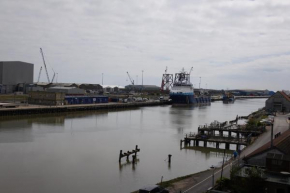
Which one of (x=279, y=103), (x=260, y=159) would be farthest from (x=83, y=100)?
(x=260, y=159)

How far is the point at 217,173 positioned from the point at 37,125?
14.4m

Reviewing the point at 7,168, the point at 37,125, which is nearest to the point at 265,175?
the point at 7,168

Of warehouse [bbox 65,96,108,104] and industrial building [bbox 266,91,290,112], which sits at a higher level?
industrial building [bbox 266,91,290,112]

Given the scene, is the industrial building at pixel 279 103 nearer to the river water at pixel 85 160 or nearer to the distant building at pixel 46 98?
the river water at pixel 85 160

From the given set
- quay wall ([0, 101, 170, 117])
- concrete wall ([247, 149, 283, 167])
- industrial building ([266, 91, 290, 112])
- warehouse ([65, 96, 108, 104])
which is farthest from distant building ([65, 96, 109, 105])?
concrete wall ([247, 149, 283, 167])

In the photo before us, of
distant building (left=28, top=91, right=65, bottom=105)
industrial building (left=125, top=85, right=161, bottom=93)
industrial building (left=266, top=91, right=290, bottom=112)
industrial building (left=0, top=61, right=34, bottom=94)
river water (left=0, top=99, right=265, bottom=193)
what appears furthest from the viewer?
industrial building (left=125, top=85, right=161, bottom=93)

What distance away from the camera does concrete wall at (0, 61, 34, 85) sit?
48188 mm

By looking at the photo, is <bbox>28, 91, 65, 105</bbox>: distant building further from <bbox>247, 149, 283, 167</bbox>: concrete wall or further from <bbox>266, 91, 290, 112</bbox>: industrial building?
<bbox>247, 149, 283, 167</bbox>: concrete wall

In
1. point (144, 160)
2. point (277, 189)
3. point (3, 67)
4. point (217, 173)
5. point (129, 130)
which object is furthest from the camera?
point (3, 67)

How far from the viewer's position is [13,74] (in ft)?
160

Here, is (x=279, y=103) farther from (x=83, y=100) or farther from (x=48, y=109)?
(x=83, y=100)

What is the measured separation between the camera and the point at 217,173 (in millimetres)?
8836

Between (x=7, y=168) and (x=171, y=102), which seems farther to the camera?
(x=171, y=102)

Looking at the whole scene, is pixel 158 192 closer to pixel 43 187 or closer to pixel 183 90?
pixel 43 187
